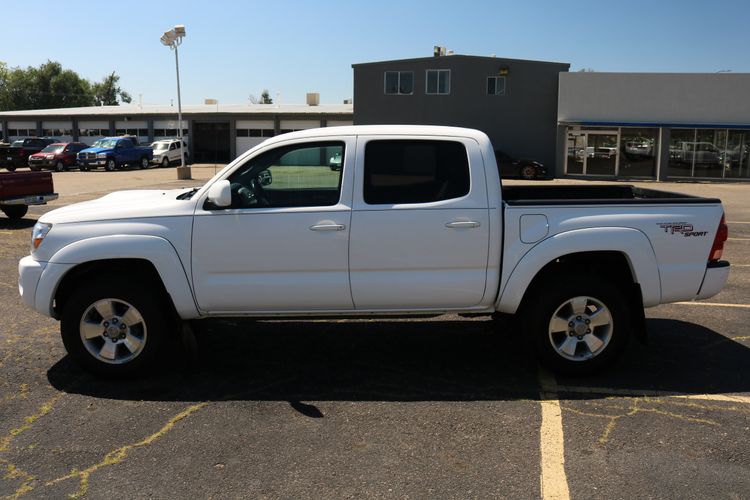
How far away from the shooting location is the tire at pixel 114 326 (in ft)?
15.5

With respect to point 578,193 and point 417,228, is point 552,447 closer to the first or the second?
point 417,228

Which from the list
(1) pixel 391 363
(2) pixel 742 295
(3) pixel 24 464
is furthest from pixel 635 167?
(3) pixel 24 464

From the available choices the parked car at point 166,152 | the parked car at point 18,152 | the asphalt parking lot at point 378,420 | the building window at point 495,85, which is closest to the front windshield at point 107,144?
the parked car at point 166,152

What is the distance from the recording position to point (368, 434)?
13.2 feet

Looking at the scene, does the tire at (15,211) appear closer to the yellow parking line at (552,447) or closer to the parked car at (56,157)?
the yellow parking line at (552,447)

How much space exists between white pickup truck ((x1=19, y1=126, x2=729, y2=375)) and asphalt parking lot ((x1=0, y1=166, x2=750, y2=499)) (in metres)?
0.47

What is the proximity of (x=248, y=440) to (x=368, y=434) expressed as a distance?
748 mm

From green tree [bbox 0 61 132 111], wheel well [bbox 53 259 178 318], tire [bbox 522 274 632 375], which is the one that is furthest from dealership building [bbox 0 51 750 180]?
green tree [bbox 0 61 132 111]

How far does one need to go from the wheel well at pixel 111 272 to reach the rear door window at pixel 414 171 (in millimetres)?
1741

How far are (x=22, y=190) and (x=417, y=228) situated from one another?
38.6 feet

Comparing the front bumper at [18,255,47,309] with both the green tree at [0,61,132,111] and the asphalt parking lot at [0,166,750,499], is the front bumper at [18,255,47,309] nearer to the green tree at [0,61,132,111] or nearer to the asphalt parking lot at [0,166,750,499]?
the asphalt parking lot at [0,166,750,499]

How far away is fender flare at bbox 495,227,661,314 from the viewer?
468cm

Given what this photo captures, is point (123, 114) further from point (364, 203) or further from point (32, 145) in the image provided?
point (364, 203)

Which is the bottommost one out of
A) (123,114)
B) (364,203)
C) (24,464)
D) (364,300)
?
(24,464)
